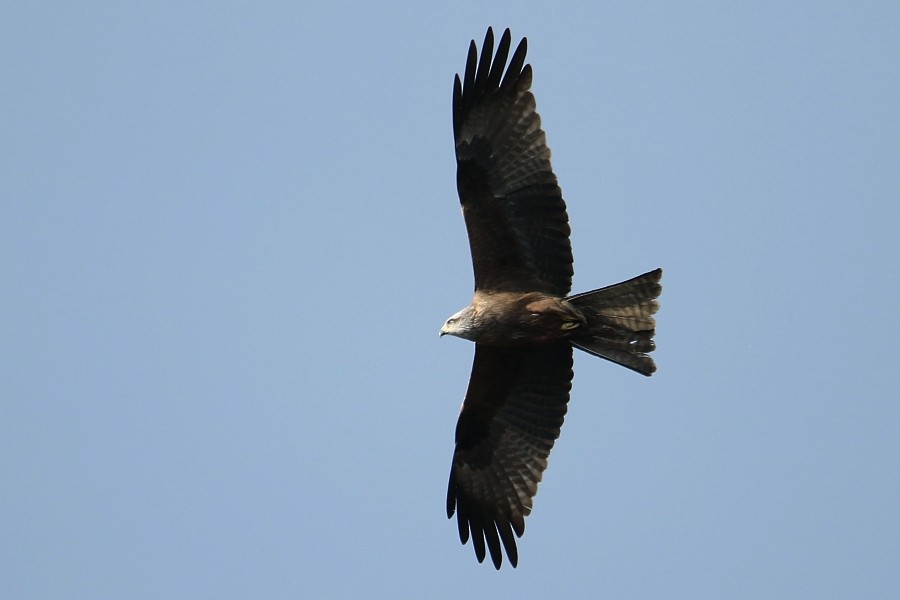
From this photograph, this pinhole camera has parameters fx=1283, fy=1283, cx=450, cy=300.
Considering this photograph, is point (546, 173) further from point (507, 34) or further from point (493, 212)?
point (507, 34)

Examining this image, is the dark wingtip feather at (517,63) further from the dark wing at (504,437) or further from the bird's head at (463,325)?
the dark wing at (504,437)

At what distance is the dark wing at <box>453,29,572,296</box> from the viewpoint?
1070 centimetres

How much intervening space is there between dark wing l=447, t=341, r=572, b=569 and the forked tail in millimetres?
489

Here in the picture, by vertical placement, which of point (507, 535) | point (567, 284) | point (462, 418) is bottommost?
point (507, 535)

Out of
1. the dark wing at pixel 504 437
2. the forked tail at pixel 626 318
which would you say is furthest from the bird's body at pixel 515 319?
the dark wing at pixel 504 437

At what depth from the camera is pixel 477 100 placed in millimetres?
10922

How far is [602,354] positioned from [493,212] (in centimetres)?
152

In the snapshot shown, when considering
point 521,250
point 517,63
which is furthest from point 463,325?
point 517,63

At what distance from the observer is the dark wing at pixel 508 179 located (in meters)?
10.7

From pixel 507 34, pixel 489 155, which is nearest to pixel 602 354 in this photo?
pixel 489 155

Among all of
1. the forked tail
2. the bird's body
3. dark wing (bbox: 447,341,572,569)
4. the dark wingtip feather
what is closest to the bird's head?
the bird's body

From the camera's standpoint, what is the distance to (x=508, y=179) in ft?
35.3

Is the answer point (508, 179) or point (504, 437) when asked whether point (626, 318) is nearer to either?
point (508, 179)

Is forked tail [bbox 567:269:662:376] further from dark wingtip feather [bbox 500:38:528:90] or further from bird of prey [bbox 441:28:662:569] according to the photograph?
dark wingtip feather [bbox 500:38:528:90]
